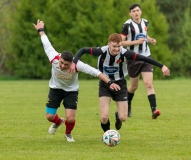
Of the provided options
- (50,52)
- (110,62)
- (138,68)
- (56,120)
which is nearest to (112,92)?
(110,62)

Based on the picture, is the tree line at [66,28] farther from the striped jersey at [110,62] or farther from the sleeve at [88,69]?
the sleeve at [88,69]

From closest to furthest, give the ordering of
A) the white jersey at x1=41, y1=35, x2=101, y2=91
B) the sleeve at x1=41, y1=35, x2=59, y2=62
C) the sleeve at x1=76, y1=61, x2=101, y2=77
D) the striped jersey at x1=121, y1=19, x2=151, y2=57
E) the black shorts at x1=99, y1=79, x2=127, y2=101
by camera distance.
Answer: the sleeve at x1=76, y1=61, x2=101, y2=77
the white jersey at x1=41, y1=35, x2=101, y2=91
the sleeve at x1=41, y1=35, x2=59, y2=62
the black shorts at x1=99, y1=79, x2=127, y2=101
the striped jersey at x1=121, y1=19, x2=151, y2=57

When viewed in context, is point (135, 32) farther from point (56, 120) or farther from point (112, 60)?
point (56, 120)

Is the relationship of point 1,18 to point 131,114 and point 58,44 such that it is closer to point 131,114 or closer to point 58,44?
point 58,44

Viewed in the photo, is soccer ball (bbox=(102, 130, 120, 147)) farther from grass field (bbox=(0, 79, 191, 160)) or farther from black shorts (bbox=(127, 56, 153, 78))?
black shorts (bbox=(127, 56, 153, 78))

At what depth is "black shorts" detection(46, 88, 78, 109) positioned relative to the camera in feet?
29.9

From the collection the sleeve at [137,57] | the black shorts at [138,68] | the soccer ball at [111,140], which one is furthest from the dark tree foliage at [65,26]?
the soccer ball at [111,140]

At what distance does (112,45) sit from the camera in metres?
8.91

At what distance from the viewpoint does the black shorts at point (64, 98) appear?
359 inches

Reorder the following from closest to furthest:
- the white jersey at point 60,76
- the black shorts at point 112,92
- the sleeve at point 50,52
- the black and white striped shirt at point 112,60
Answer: the white jersey at point 60,76 < the sleeve at point 50,52 < the black and white striped shirt at point 112,60 < the black shorts at point 112,92

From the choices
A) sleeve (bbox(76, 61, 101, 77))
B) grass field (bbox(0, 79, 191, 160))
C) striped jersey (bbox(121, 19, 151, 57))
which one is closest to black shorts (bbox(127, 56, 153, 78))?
striped jersey (bbox(121, 19, 151, 57))

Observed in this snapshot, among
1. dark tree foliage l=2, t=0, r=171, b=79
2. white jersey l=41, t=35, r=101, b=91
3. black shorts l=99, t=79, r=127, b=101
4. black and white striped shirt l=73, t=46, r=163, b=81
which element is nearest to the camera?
white jersey l=41, t=35, r=101, b=91

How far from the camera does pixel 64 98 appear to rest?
9.22 meters

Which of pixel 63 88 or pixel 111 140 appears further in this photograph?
pixel 63 88
